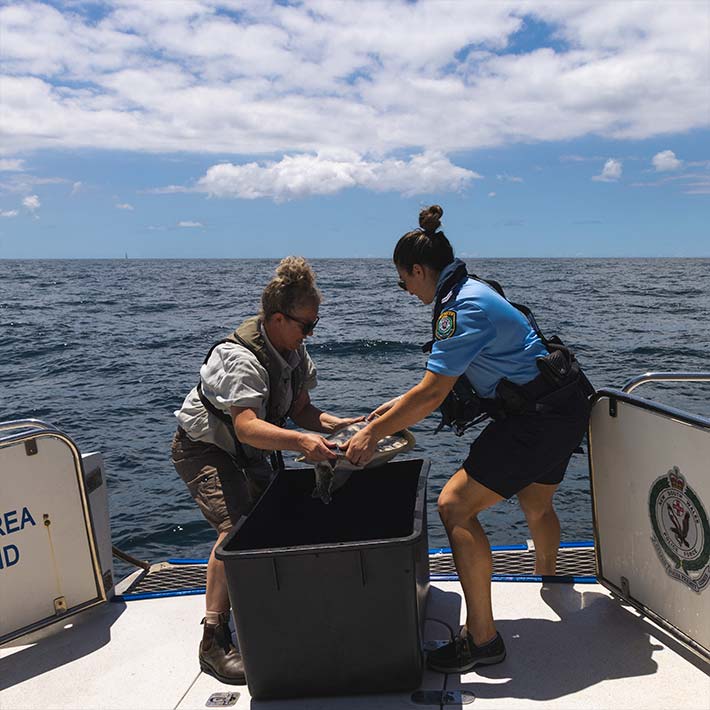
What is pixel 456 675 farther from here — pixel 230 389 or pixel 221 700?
pixel 230 389

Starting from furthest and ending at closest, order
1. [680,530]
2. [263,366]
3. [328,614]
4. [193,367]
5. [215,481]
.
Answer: [193,367] → [215,481] → [263,366] → [680,530] → [328,614]

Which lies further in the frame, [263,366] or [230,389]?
[263,366]

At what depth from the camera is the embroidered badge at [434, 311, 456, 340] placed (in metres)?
2.86

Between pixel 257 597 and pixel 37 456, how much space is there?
143cm

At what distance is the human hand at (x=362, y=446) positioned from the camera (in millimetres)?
2957

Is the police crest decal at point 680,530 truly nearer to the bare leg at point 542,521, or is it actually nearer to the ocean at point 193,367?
the bare leg at point 542,521

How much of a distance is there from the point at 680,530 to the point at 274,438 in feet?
5.78

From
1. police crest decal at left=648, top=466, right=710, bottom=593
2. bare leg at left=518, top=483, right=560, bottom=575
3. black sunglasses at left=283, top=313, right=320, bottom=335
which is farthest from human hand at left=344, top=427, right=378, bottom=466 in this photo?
police crest decal at left=648, top=466, right=710, bottom=593

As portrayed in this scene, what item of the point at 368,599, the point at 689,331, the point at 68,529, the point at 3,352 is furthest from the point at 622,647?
the point at 689,331

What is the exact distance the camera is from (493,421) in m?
3.12

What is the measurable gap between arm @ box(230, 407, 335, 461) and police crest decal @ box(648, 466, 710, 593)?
145 centimetres

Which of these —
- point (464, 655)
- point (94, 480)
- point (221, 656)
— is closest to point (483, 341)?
point (464, 655)

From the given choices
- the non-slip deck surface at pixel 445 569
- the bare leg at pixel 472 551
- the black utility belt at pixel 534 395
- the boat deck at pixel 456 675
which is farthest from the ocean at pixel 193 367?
the black utility belt at pixel 534 395

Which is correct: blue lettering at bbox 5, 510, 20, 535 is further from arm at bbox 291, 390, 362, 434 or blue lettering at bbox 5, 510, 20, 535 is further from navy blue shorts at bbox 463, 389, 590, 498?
navy blue shorts at bbox 463, 389, 590, 498
